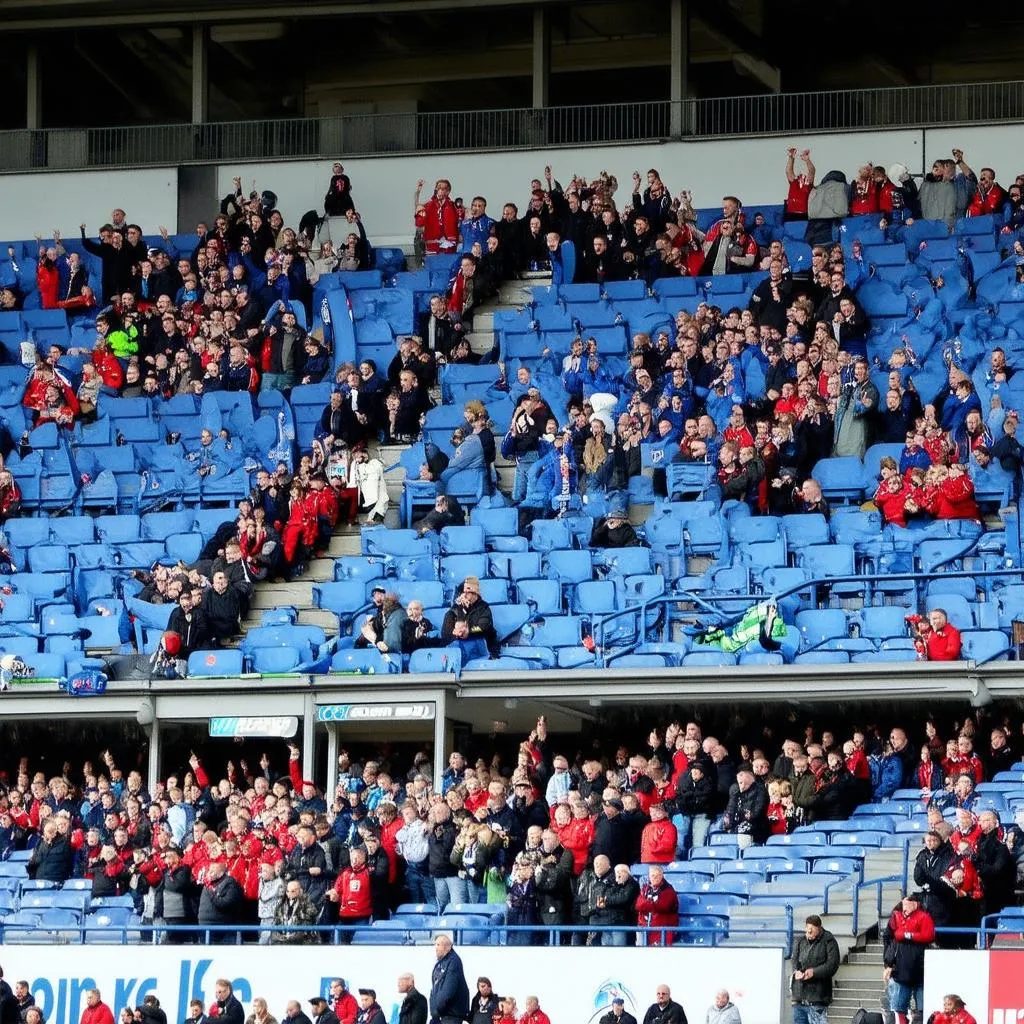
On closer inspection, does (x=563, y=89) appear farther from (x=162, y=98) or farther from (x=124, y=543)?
(x=124, y=543)

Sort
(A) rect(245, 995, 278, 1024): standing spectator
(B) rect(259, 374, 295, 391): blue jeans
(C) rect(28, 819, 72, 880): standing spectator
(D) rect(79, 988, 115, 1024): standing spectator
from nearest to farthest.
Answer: (A) rect(245, 995, 278, 1024): standing spectator, (D) rect(79, 988, 115, 1024): standing spectator, (C) rect(28, 819, 72, 880): standing spectator, (B) rect(259, 374, 295, 391): blue jeans

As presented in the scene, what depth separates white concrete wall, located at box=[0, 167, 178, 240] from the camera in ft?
103

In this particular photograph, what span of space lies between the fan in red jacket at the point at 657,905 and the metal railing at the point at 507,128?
532 inches

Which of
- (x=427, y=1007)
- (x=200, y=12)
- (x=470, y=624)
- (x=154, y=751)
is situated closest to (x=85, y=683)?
(x=154, y=751)

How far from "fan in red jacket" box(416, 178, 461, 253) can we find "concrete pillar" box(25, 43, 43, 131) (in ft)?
20.0

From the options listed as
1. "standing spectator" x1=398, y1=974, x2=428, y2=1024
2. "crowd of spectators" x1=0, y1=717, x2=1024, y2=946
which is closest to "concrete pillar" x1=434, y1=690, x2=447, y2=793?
"crowd of spectators" x1=0, y1=717, x2=1024, y2=946

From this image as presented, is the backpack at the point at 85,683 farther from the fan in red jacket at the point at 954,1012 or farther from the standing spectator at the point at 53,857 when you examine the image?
the fan in red jacket at the point at 954,1012

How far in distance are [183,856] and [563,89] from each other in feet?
44.7

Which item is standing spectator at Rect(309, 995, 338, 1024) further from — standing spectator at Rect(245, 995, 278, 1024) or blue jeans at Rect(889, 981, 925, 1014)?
blue jeans at Rect(889, 981, 925, 1014)

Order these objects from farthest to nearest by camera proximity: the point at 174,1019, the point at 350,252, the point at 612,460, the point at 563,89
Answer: the point at 563,89
the point at 350,252
the point at 612,460
the point at 174,1019

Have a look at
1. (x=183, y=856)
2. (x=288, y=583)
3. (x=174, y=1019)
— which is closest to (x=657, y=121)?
(x=288, y=583)

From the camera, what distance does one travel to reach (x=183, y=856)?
2020 centimetres

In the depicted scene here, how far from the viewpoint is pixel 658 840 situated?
62.3 feet

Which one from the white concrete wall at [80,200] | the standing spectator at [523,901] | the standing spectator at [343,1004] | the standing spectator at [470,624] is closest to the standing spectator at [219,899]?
the standing spectator at [343,1004]
